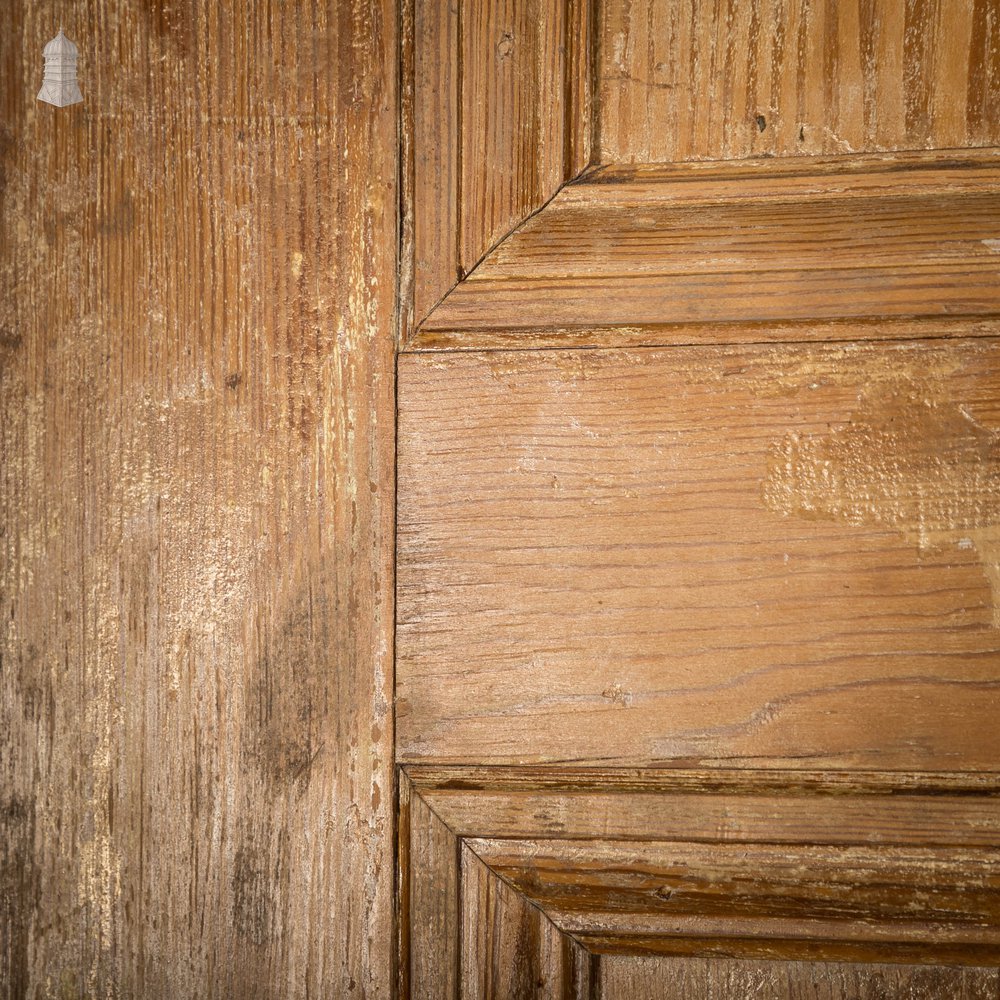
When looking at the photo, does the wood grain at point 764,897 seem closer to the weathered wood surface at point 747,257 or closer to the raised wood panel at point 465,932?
the raised wood panel at point 465,932

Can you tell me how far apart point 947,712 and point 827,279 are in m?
0.20

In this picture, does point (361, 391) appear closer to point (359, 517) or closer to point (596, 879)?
point (359, 517)

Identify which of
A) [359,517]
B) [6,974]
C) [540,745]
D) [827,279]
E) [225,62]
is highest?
[225,62]

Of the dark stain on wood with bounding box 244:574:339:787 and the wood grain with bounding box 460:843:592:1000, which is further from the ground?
the dark stain on wood with bounding box 244:574:339:787

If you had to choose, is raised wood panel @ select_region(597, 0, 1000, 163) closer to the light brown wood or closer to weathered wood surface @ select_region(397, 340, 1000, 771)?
weathered wood surface @ select_region(397, 340, 1000, 771)

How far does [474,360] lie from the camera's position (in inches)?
14.1

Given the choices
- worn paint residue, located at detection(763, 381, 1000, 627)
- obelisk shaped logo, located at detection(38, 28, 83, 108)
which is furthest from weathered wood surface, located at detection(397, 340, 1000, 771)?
obelisk shaped logo, located at detection(38, 28, 83, 108)

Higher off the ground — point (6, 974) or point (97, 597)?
point (97, 597)

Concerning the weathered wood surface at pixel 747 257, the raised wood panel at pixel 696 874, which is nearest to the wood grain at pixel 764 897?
the raised wood panel at pixel 696 874

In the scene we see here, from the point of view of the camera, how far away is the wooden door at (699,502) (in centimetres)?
34

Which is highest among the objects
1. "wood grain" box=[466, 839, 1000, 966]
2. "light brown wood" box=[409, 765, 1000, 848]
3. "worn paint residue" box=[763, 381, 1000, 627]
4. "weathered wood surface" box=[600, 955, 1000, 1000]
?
"worn paint residue" box=[763, 381, 1000, 627]

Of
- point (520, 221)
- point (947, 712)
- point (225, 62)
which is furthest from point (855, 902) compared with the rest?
point (225, 62)

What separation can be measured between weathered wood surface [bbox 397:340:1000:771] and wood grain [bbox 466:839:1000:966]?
4 cm

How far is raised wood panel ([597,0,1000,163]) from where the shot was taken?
34 cm
